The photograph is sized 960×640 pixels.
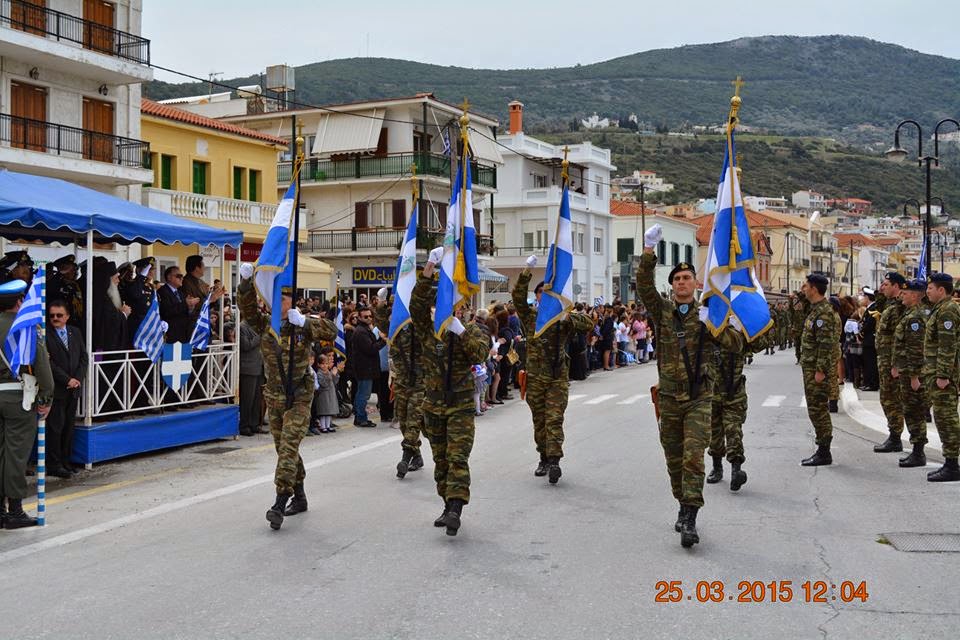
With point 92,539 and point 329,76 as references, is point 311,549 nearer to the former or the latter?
point 92,539

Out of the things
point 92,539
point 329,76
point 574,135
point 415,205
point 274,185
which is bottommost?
point 92,539

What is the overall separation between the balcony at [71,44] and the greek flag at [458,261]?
1991 cm

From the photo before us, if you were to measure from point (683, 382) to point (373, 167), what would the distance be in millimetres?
38733

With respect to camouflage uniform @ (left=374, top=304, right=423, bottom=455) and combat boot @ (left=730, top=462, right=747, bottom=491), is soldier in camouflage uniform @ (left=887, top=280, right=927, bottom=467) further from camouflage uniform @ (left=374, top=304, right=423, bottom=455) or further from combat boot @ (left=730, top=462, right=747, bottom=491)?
camouflage uniform @ (left=374, top=304, right=423, bottom=455)

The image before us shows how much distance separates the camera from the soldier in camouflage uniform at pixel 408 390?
34.3 feet

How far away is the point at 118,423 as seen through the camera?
11.1 m

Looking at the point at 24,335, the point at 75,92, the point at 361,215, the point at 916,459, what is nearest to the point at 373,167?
the point at 361,215

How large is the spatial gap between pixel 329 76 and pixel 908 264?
→ 8733cm

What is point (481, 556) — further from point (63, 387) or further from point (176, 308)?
point (176, 308)

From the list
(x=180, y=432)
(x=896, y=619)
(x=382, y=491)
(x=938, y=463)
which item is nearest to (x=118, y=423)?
(x=180, y=432)

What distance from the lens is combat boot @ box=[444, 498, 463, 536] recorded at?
24.3 ft

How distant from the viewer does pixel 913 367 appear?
35.2 ft

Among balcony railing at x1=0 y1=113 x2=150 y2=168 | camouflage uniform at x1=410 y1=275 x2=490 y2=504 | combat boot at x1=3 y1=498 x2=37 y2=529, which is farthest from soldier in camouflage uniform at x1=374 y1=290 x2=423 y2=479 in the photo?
balcony railing at x1=0 y1=113 x2=150 y2=168

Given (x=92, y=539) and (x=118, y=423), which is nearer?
(x=92, y=539)
